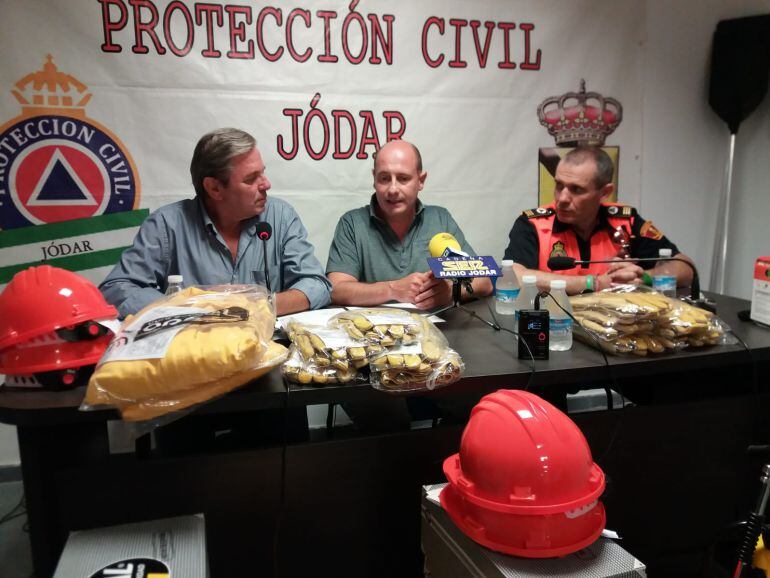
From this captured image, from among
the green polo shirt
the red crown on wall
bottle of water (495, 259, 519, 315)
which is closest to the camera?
bottle of water (495, 259, 519, 315)

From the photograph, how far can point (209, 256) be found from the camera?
1948mm

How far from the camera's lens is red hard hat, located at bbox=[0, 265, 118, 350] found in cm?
104

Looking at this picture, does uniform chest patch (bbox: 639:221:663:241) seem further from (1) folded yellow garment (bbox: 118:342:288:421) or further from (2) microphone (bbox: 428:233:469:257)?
(1) folded yellow garment (bbox: 118:342:288:421)

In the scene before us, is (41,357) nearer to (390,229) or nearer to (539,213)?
(390,229)

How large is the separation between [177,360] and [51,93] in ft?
6.03

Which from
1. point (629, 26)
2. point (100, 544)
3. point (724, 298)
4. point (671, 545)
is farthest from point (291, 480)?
point (629, 26)

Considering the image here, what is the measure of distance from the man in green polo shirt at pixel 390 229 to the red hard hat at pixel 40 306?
1.05 metres

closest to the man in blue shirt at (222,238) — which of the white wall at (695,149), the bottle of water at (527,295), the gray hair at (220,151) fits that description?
the gray hair at (220,151)

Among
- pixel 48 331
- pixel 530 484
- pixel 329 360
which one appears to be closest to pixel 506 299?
pixel 329 360

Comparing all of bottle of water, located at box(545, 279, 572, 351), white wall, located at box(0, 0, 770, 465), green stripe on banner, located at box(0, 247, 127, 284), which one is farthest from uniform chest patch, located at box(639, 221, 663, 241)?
green stripe on banner, located at box(0, 247, 127, 284)

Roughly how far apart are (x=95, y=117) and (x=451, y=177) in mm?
1580

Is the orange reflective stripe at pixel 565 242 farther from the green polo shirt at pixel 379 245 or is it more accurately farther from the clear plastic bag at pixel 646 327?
the clear plastic bag at pixel 646 327

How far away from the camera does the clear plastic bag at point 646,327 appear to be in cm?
131

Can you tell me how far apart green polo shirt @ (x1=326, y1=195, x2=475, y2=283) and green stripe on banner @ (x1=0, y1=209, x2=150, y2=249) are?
2.90 ft
